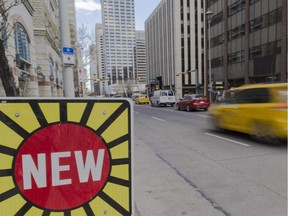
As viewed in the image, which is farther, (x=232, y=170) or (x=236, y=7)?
(x=236, y=7)

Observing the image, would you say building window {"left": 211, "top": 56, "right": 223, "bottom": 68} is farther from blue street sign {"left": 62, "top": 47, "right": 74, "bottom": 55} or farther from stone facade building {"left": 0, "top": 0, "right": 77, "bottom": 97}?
blue street sign {"left": 62, "top": 47, "right": 74, "bottom": 55}

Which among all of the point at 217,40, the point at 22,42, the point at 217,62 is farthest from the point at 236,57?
the point at 22,42

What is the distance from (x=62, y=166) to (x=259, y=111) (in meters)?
7.43

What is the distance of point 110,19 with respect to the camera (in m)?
52.6

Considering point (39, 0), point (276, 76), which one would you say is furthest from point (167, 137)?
point (276, 76)

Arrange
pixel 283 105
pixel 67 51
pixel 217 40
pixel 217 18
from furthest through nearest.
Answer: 1. pixel 217 40
2. pixel 217 18
3. pixel 283 105
4. pixel 67 51

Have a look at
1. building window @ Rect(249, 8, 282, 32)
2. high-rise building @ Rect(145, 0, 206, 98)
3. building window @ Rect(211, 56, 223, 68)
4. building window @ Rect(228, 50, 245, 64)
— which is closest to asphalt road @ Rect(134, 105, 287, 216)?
building window @ Rect(249, 8, 282, 32)

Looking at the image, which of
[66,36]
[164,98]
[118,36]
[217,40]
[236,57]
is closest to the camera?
[66,36]

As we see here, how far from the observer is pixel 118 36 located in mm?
65375

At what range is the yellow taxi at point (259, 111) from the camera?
7.06 metres

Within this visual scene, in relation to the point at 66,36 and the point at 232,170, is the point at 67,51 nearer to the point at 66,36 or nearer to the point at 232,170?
the point at 66,36

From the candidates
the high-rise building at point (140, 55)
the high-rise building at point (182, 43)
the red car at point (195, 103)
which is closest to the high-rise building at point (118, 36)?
the high-rise building at point (140, 55)

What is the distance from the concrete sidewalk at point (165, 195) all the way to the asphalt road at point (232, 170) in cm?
10

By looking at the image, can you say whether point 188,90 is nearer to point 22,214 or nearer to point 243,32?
point 243,32
